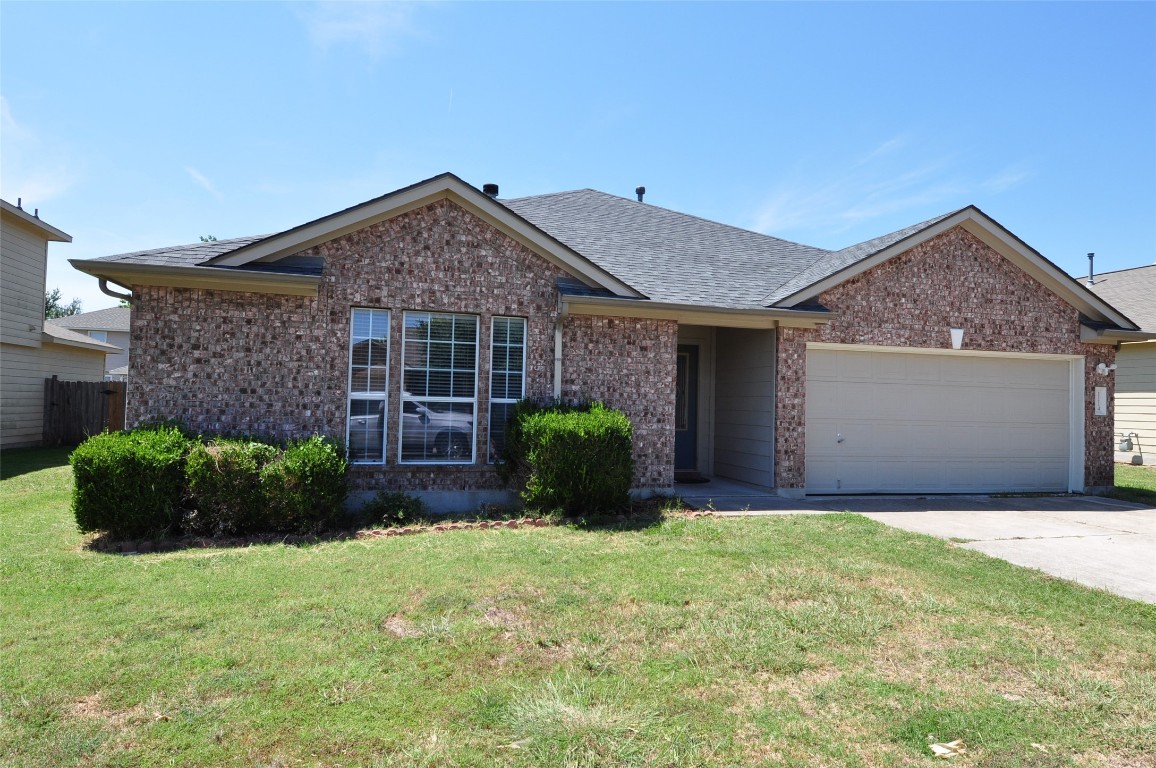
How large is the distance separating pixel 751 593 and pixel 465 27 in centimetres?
845

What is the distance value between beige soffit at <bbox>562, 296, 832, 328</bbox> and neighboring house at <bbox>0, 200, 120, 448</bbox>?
14985mm

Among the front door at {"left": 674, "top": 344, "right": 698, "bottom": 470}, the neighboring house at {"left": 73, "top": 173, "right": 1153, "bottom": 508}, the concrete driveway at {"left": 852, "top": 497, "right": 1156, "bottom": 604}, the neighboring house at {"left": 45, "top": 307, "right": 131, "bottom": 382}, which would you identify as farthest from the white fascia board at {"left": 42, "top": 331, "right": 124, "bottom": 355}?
the concrete driveway at {"left": 852, "top": 497, "right": 1156, "bottom": 604}

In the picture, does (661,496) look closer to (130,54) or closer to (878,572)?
(878,572)

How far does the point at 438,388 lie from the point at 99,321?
116ft

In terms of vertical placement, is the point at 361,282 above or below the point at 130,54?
below

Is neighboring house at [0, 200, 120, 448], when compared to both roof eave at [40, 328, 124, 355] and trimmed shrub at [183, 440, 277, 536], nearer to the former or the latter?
roof eave at [40, 328, 124, 355]

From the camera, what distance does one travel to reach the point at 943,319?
37.5ft

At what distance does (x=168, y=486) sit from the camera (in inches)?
288

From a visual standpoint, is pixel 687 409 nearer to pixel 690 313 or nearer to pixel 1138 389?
pixel 690 313

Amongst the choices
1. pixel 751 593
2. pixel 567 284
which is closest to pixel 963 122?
pixel 567 284

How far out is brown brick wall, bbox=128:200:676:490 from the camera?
8422 millimetres

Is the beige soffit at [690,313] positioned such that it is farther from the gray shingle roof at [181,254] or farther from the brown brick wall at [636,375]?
the gray shingle roof at [181,254]

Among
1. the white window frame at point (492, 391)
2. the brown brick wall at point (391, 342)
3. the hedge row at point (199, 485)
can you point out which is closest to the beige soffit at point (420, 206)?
the brown brick wall at point (391, 342)

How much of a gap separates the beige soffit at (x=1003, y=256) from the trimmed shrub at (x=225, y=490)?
747 centimetres
